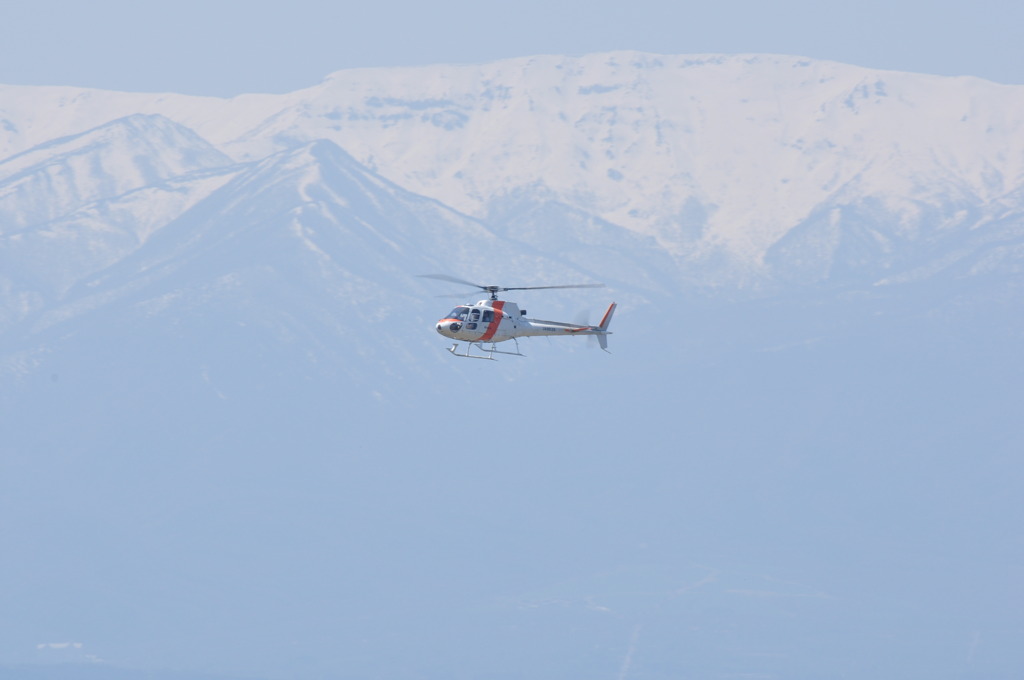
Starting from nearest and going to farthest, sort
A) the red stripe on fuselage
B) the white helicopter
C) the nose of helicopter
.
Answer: the nose of helicopter, the white helicopter, the red stripe on fuselage

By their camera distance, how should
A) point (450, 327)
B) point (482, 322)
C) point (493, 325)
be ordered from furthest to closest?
point (493, 325) < point (482, 322) < point (450, 327)

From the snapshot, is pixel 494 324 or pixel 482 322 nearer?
pixel 482 322

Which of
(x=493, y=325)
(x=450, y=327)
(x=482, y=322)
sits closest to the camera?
(x=450, y=327)

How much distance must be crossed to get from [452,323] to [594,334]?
8.89 metres

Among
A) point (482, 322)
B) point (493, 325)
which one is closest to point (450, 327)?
point (482, 322)

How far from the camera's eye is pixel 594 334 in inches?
4756

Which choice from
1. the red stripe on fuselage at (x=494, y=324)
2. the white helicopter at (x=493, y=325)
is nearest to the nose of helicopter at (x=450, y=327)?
the white helicopter at (x=493, y=325)

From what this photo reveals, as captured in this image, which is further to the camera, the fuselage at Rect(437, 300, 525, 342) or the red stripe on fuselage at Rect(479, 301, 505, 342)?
the red stripe on fuselage at Rect(479, 301, 505, 342)

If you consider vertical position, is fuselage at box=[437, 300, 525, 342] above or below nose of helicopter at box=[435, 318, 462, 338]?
above

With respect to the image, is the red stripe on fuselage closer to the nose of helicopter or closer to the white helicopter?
the white helicopter

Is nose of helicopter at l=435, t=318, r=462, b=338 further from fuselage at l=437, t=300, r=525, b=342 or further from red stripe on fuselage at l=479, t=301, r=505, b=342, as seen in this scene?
red stripe on fuselage at l=479, t=301, r=505, b=342

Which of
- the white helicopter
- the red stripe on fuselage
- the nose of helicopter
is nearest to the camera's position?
the nose of helicopter

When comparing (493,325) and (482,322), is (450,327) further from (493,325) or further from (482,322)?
(493,325)

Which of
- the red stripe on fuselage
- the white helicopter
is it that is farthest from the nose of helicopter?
the red stripe on fuselage
